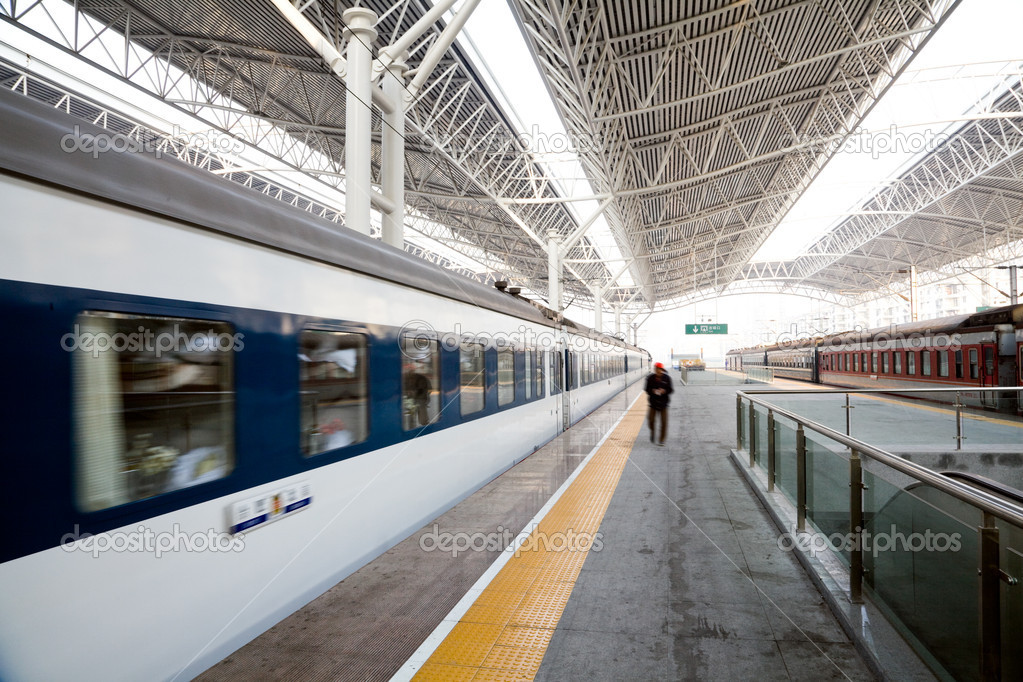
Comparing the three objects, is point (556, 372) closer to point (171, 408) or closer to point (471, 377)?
point (471, 377)

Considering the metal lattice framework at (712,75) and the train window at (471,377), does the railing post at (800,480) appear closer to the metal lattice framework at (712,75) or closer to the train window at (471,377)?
the train window at (471,377)

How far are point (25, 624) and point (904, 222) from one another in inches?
1890

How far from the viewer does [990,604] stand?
92.7 inches

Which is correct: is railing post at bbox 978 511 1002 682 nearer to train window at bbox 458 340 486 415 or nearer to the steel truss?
train window at bbox 458 340 486 415

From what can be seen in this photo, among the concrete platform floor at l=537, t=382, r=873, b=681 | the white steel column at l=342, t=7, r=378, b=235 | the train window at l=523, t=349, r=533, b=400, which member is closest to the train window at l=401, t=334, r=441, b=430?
the concrete platform floor at l=537, t=382, r=873, b=681

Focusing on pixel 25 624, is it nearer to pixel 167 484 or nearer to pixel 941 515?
pixel 167 484

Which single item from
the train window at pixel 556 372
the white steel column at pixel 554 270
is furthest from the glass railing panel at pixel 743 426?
the white steel column at pixel 554 270

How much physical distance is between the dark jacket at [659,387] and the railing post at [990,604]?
27.0 ft

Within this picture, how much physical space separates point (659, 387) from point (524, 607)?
725 centimetres

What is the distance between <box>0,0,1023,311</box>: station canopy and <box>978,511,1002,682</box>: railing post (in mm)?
10056

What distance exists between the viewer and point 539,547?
17.3ft

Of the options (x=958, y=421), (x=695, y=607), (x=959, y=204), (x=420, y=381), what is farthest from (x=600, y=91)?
(x=959, y=204)

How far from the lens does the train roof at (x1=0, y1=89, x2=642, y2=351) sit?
2.50m

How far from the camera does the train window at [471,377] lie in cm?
696
